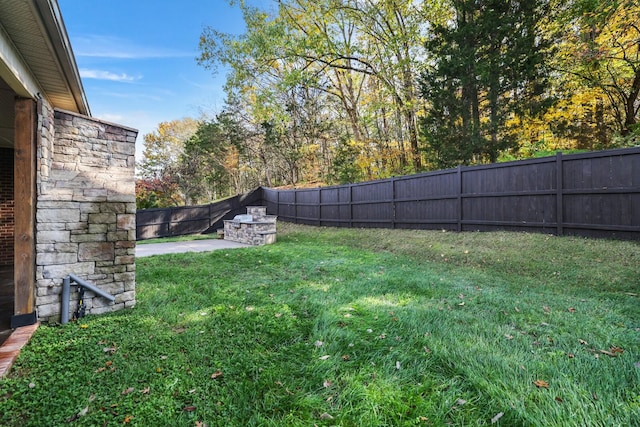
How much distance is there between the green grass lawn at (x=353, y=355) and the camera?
1.57m

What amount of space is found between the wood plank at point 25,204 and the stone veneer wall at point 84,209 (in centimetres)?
6

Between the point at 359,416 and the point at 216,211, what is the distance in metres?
12.8

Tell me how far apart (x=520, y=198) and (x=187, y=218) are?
11.7 metres

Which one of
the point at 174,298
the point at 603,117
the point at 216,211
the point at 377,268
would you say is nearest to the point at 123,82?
the point at 216,211

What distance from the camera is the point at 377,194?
8797 mm

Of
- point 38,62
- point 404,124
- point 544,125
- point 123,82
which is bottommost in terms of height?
point 38,62

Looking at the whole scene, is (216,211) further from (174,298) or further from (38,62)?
(38,62)

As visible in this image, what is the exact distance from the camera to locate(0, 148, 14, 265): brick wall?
227 inches

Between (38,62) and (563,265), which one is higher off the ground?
(38,62)

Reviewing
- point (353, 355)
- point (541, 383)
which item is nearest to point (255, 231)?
point (353, 355)

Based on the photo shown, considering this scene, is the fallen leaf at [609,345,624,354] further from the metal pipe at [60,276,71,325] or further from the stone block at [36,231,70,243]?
the stone block at [36,231,70,243]

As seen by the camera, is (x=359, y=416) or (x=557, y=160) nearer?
(x=359, y=416)

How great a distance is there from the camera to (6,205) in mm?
5883

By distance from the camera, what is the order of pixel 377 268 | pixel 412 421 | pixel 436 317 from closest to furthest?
pixel 412 421, pixel 436 317, pixel 377 268
